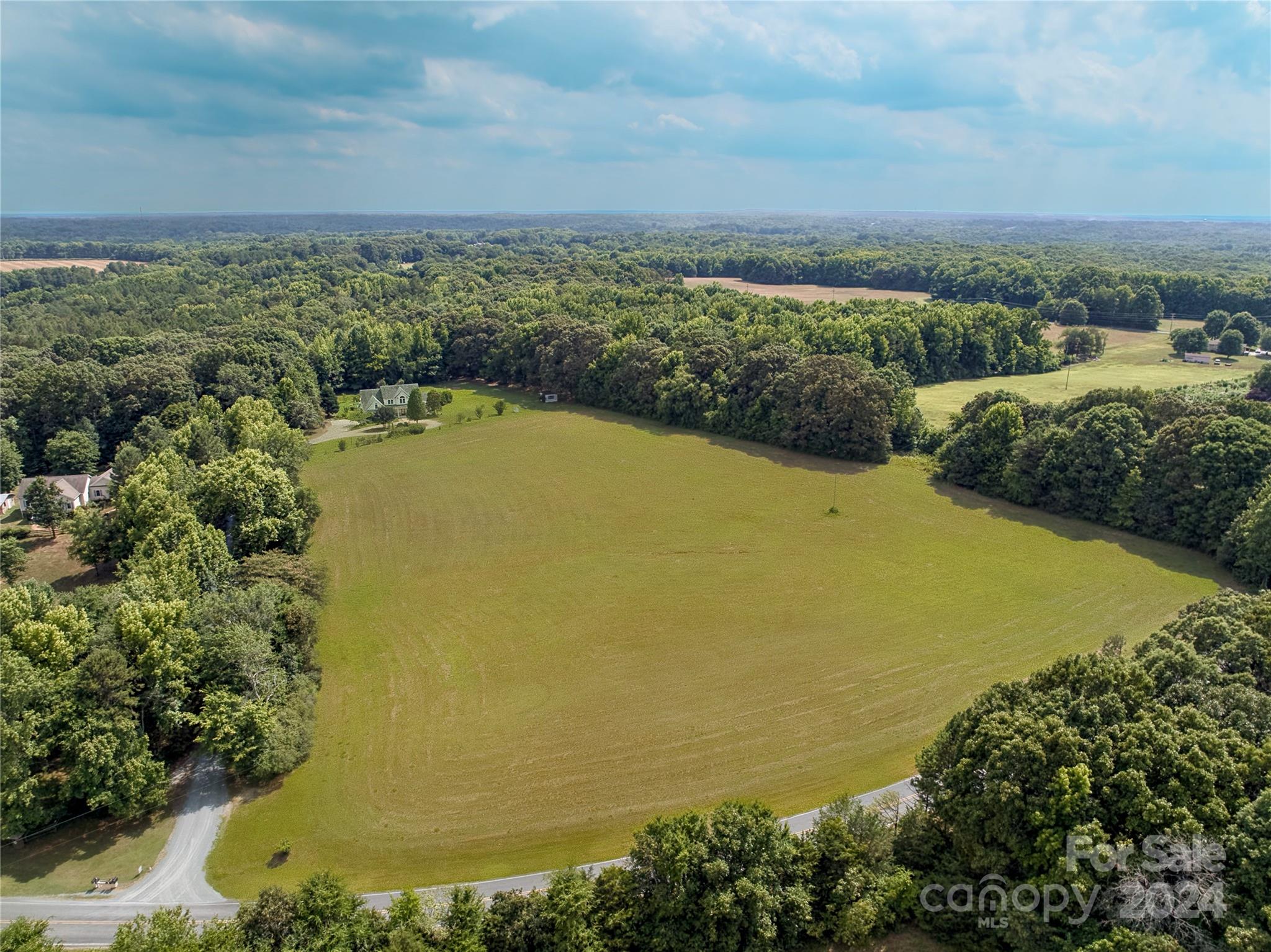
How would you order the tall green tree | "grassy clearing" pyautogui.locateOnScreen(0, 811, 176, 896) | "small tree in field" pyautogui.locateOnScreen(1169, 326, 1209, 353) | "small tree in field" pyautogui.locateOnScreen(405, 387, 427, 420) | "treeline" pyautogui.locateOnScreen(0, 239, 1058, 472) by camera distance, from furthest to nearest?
"small tree in field" pyautogui.locateOnScreen(1169, 326, 1209, 353), "small tree in field" pyautogui.locateOnScreen(405, 387, 427, 420), "treeline" pyautogui.locateOnScreen(0, 239, 1058, 472), the tall green tree, "grassy clearing" pyautogui.locateOnScreen(0, 811, 176, 896)

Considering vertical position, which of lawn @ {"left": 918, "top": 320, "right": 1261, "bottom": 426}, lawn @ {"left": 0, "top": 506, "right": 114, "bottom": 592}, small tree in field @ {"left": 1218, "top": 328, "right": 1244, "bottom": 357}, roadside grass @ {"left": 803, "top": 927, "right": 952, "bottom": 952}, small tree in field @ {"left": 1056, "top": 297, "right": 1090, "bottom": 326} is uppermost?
small tree in field @ {"left": 1056, "top": 297, "right": 1090, "bottom": 326}

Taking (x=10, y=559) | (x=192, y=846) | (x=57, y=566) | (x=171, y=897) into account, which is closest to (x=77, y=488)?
(x=57, y=566)

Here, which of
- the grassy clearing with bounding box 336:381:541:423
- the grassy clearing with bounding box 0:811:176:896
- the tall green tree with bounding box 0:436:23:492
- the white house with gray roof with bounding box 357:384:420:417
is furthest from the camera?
the grassy clearing with bounding box 336:381:541:423

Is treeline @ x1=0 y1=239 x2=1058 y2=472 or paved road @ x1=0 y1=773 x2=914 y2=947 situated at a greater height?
treeline @ x1=0 y1=239 x2=1058 y2=472

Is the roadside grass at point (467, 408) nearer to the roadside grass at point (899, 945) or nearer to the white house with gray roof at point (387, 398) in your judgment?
the white house with gray roof at point (387, 398)

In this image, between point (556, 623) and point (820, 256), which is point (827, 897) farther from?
point (820, 256)

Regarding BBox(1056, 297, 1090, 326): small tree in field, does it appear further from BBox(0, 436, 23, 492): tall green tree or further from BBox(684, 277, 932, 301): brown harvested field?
BBox(0, 436, 23, 492): tall green tree

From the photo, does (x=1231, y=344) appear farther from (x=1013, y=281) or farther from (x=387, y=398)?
(x=387, y=398)

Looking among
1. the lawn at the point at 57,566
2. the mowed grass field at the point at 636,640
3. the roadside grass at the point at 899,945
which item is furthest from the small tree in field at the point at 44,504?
the roadside grass at the point at 899,945

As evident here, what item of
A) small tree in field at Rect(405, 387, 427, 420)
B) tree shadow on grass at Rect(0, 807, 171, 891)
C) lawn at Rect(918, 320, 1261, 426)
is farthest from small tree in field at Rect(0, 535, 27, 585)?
lawn at Rect(918, 320, 1261, 426)
